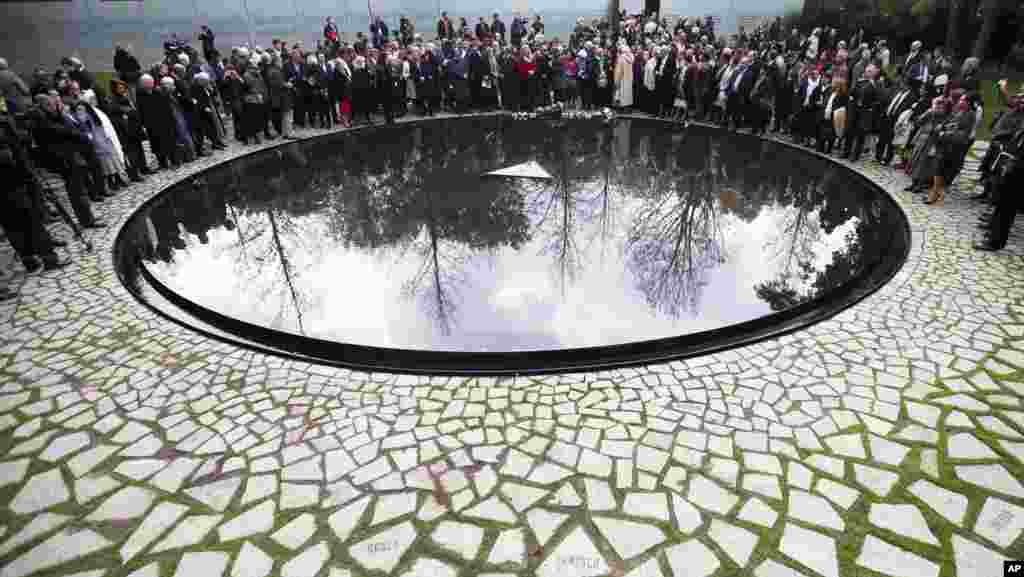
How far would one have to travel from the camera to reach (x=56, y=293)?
7.10 m

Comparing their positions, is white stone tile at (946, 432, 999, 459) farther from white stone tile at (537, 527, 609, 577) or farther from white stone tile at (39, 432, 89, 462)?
white stone tile at (39, 432, 89, 462)

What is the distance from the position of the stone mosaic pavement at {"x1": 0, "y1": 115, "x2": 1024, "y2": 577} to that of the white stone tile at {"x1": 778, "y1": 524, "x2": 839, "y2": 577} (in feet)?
0.06

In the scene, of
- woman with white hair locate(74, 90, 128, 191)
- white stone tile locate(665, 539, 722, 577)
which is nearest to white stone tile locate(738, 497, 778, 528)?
white stone tile locate(665, 539, 722, 577)

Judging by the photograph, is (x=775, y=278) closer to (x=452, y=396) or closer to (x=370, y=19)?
(x=452, y=396)

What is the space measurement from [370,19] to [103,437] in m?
21.8

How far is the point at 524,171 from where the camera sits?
Answer: 11.7 metres

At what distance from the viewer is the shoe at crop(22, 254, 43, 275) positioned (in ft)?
25.2

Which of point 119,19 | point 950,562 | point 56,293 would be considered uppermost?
point 119,19

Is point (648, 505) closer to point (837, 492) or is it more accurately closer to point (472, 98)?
point (837, 492)

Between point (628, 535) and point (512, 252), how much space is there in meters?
5.05

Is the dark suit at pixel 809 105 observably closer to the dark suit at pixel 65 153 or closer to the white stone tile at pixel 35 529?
the white stone tile at pixel 35 529

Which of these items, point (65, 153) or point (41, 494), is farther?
point (65, 153)

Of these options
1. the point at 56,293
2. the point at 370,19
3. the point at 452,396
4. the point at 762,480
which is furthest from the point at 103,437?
the point at 370,19

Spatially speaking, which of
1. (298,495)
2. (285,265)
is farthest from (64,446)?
(285,265)
